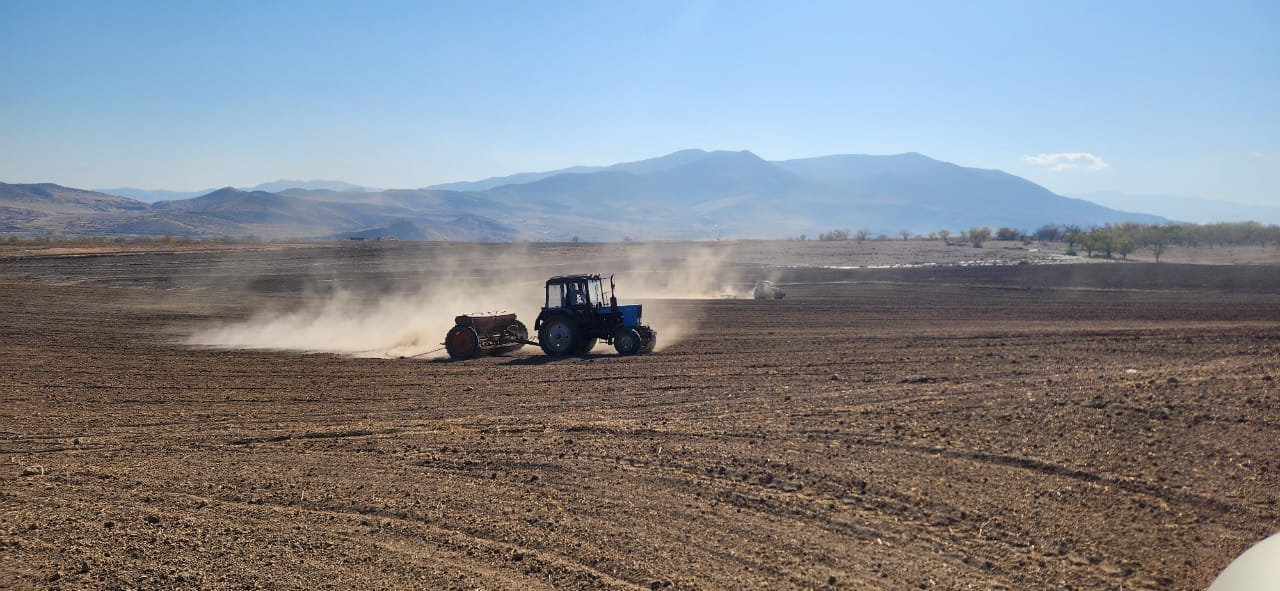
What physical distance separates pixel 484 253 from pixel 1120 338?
67297 mm

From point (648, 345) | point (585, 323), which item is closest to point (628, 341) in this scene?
point (648, 345)

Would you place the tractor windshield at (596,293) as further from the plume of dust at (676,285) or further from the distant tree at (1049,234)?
the distant tree at (1049,234)

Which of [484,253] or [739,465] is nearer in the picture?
[739,465]

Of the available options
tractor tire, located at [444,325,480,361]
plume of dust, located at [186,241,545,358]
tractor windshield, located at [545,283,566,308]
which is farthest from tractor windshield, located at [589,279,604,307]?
plume of dust, located at [186,241,545,358]

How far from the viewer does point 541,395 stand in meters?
16.5

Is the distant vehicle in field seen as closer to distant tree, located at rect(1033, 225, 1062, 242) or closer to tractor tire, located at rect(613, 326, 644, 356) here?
tractor tire, located at rect(613, 326, 644, 356)

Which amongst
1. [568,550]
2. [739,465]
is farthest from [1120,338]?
[568,550]

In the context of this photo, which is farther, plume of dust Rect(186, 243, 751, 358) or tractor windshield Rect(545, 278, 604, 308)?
plume of dust Rect(186, 243, 751, 358)

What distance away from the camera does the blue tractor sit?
22172 millimetres

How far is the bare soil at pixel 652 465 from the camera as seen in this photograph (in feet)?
26.2

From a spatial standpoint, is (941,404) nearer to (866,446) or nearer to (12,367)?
(866,446)

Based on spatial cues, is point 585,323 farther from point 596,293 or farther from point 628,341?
point 628,341

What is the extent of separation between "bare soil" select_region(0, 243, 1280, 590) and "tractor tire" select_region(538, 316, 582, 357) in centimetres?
92

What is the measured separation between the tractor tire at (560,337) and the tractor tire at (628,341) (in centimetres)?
100
